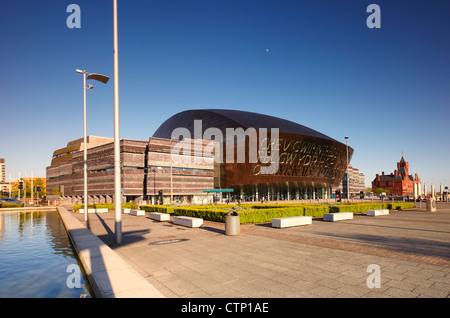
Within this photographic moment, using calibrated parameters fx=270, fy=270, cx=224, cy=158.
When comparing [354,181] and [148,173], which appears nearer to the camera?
[148,173]

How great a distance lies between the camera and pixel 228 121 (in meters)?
81.8

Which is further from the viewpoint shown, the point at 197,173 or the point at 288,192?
the point at 288,192

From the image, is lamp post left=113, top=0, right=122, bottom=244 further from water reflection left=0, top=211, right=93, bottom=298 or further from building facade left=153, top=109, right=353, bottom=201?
building facade left=153, top=109, right=353, bottom=201

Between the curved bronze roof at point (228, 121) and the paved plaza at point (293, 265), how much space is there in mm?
60584

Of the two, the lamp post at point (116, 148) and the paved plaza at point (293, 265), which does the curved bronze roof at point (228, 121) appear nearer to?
the lamp post at point (116, 148)

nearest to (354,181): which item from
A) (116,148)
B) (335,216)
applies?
(335,216)

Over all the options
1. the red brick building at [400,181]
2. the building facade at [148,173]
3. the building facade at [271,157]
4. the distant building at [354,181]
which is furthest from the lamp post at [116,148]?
the red brick building at [400,181]

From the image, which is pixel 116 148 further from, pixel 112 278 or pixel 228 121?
pixel 228 121

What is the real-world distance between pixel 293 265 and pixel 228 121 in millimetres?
74500

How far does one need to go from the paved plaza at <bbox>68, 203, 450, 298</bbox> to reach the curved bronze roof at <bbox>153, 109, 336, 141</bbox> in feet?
199
